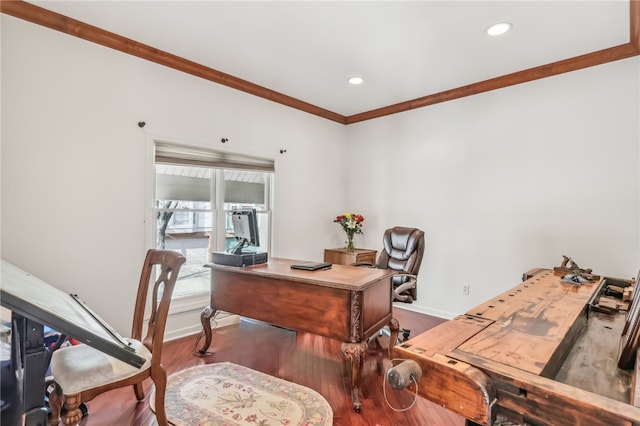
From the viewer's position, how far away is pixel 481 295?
3.49 m

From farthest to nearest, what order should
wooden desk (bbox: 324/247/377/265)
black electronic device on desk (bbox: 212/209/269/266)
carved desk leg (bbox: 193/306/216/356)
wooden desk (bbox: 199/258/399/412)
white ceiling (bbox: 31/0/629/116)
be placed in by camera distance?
wooden desk (bbox: 324/247/377/265) < carved desk leg (bbox: 193/306/216/356) < black electronic device on desk (bbox: 212/209/269/266) < white ceiling (bbox: 31/0/629/116) < wooden desk (bbox: 199/258/399/412)

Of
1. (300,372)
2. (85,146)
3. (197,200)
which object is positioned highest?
(85,146)

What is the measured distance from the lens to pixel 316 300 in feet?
6.93

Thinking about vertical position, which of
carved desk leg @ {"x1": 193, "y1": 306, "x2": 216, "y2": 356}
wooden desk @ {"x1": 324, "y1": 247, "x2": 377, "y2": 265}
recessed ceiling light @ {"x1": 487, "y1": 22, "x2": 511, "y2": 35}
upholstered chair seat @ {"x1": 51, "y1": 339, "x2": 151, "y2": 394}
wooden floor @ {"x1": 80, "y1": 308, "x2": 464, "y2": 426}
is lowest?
wooden floor @ {"x1": 80, "y1": 308, "x2": 464, "y2": 426}

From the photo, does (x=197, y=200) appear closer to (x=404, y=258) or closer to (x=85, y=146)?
(x=85, y=146)

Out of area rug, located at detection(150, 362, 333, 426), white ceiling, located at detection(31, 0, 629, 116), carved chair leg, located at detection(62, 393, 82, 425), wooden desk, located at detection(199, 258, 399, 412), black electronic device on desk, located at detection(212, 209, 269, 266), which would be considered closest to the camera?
carved chair leg, located at detection(62, 393, 82, 425)

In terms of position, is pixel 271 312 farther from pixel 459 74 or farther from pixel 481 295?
pixel 459 74

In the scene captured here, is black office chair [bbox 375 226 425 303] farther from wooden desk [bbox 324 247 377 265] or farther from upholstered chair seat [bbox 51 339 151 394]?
upholstered chair seat [bbox 51 339 151 394]

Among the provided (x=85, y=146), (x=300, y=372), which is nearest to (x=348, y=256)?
(x=300, y=372)

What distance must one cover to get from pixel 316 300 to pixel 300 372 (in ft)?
2.35

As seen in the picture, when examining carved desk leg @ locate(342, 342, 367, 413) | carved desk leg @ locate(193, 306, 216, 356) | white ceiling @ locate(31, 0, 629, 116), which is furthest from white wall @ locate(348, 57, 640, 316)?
carved desk leg @ locate(193, 306, 216, 356)

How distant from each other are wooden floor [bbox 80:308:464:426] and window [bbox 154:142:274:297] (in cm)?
69

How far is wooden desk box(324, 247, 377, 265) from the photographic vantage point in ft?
13.6

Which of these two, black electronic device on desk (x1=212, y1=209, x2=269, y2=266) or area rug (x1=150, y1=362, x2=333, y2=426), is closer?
area rug (x1=150, y1=362, x2=333, y2=426)
